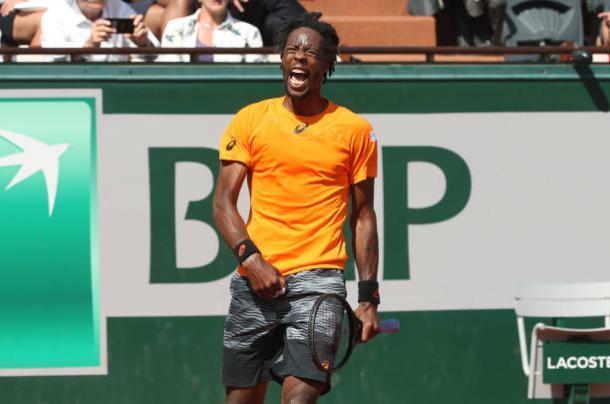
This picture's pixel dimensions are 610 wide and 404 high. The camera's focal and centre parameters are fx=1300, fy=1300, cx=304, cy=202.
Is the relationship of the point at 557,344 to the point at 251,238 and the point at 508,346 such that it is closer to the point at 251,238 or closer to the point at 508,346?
the point at 508,346

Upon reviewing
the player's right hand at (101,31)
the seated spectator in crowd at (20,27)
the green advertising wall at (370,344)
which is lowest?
the green advertising wall at (370,344)

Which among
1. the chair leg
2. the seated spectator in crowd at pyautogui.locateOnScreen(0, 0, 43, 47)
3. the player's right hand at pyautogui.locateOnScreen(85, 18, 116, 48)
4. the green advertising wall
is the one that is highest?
the seated spectator in crowd at pyautogui.locateOnScreen(0, 0, 43, 47)

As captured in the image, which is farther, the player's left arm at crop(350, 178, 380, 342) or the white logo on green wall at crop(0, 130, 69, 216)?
the white logo on green wall at crop(0, 130, 69, 216)

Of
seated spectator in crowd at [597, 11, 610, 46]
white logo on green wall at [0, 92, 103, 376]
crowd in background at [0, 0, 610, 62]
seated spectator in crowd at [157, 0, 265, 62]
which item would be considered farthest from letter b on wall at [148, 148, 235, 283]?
seated spectator in crowd at [597, 11, 610, 46]

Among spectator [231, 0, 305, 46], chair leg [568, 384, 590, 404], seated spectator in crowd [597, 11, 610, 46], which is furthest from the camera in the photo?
seated spectator in crowd [597, 11, 610, 46]

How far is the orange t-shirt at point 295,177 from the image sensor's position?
506 cm

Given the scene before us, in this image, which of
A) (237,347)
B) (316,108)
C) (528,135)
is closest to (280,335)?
(237,347)

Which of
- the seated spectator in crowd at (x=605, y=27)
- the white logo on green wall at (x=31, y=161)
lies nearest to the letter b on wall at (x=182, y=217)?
the white logo on green wall at (x=31, y=161)

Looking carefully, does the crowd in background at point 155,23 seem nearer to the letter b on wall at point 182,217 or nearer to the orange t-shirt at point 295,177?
the letter b on wall at point 182,217

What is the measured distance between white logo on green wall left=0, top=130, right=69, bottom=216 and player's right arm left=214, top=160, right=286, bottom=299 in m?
2.21

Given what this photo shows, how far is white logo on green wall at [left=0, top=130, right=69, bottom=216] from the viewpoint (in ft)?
23.3

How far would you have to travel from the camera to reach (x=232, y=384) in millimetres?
5234

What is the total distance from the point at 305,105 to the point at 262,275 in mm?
704

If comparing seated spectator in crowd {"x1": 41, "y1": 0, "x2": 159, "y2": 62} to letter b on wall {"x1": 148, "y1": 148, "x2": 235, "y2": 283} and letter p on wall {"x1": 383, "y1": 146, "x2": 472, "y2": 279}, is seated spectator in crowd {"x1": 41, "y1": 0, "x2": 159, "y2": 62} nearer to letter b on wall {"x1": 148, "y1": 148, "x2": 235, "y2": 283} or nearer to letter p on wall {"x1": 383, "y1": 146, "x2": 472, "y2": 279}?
letter b on wall {"x1": 148, "y1": 148, "x2": 235, "y2": 283}
